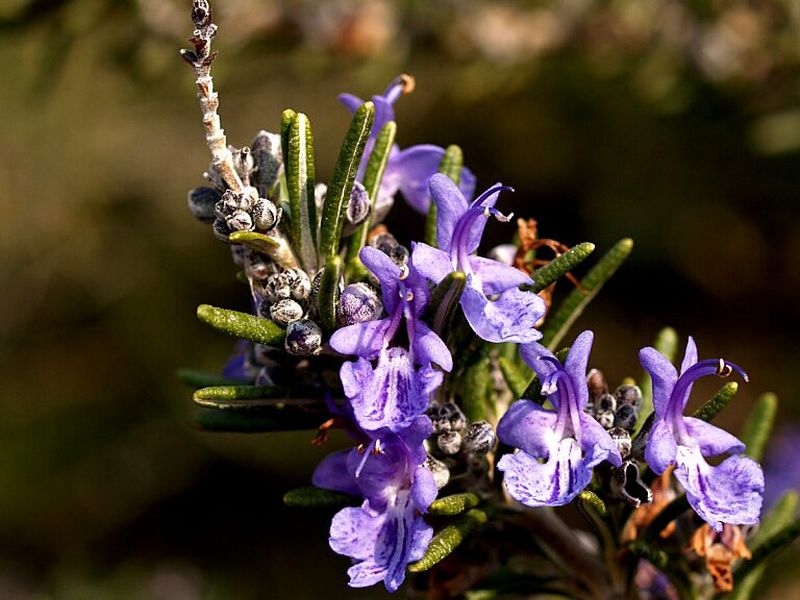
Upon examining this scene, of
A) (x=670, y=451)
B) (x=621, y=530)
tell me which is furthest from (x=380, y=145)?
(x=621, y=530)

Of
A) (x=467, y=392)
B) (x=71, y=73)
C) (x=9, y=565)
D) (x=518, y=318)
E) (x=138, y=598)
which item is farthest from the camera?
(x=71, y=73)

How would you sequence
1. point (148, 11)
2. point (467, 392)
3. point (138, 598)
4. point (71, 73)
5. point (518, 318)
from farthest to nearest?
1. point (71, 73)
2. point (138, 598)
3. point (148, 11)
4. point (467, 392)
5. point (518, 318)

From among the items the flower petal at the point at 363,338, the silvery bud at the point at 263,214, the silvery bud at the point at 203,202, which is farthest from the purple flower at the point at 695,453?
the silvery bud at the point at 203,202

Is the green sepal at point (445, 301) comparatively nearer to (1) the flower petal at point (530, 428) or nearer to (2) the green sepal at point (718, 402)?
(1) the flower petal at point (530, 428)

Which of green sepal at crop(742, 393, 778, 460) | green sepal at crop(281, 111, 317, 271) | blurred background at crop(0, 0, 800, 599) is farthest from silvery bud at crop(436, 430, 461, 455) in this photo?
blurred background at crop(0, 0, 800, 599)

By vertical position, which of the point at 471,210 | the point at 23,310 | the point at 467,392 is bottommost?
the point at 23,310

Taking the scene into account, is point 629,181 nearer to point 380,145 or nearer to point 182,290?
point 182,290

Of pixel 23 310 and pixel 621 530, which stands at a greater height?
pixel 621 530
